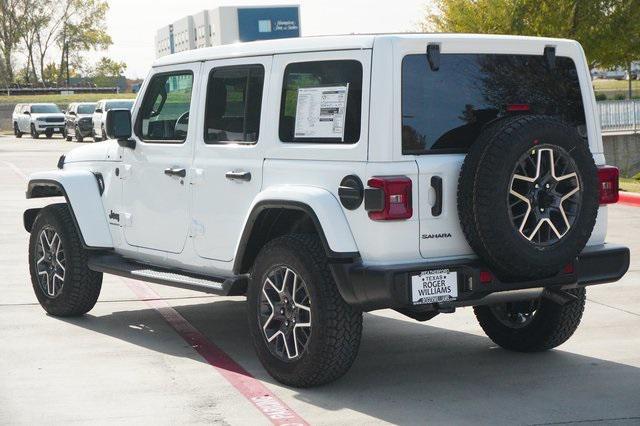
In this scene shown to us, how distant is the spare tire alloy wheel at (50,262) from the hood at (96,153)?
58cm

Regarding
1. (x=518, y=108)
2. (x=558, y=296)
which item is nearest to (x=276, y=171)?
(x=518, y=108)

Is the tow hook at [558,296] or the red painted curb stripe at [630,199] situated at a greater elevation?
the tow hook at [558,296]

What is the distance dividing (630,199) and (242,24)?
40.3 m

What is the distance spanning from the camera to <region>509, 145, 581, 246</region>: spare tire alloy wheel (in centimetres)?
623

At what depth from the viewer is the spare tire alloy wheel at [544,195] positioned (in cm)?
623

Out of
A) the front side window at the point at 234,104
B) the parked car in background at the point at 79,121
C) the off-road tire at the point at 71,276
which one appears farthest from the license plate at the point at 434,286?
the parked car in background at the point at 79,121

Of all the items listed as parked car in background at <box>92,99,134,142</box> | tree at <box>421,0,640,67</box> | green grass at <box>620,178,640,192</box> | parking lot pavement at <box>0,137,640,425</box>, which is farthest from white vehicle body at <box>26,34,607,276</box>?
parked car in background at <box>92,99,134,142</box>

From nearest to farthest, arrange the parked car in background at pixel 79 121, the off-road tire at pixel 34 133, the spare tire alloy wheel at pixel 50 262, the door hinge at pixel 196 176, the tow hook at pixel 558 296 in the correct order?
the tow hook at pixel 558 296, the door hinge at pixel 196 176, the spare tire alloy wheel at pixel 50 262, the parked car in background at pixel 79 121, the off-road tire at pixel 34 133

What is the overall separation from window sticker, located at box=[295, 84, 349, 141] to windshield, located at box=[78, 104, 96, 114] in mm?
45031

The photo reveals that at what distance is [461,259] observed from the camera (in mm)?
6379

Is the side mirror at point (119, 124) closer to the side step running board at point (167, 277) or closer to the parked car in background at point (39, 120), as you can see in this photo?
the side step running board at point (167, 277)

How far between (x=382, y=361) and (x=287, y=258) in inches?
49.1

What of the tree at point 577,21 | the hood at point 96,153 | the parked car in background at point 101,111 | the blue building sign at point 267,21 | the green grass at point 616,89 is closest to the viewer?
the hood at point 96,153

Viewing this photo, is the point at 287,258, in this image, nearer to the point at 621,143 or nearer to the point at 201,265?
the point at 201,265
